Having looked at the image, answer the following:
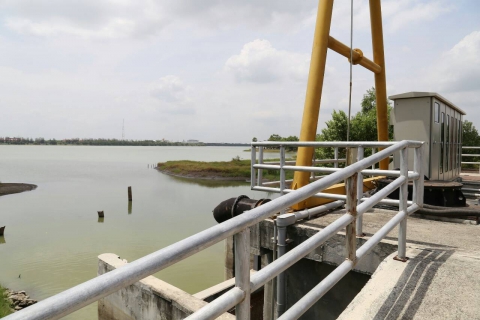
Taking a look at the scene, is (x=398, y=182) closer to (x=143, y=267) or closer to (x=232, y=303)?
(x=232, y=303)

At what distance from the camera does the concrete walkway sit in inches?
96.3

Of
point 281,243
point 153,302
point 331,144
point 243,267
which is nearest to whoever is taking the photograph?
point 243,267

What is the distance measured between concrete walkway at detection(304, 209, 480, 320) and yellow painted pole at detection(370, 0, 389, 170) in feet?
16.9

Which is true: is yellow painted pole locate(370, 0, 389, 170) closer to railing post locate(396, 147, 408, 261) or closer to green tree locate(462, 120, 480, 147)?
railing post locate(396, 147, 408, 261)

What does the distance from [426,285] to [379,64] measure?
7453 mm

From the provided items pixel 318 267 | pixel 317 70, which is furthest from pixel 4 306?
pixel 317 70

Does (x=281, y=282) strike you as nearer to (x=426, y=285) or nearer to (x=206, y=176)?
(x=426, y=285)

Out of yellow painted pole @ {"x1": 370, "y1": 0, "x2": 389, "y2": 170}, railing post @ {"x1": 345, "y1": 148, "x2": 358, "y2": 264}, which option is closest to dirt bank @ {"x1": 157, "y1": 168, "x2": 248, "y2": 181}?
yellow painted pole @ {"x1": 370, "y1": 0, "x2": 389, "y2": 170}

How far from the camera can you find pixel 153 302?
17.6 feet

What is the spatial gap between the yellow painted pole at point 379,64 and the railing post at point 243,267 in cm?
770

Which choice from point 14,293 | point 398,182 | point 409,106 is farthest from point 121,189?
point 398,182

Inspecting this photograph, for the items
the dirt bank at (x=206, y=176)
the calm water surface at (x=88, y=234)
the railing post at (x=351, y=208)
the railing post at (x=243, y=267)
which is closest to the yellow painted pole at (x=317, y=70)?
the railing post at (x=351, y=208)

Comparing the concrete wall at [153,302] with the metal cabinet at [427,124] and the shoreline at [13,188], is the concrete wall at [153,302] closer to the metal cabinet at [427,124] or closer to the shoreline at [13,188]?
the metal cabinet at [427,124]

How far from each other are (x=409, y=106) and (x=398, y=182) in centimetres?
588
